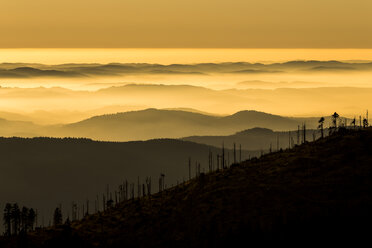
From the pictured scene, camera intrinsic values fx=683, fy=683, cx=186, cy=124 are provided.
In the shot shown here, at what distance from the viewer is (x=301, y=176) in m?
186

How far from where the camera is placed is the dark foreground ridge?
15538 cm

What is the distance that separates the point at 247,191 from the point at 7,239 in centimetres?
6285

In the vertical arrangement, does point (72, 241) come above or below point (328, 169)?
below

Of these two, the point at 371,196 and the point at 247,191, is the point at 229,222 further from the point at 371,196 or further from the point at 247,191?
the point at 371,196

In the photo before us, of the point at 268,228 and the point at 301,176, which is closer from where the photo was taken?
the point at 268,228

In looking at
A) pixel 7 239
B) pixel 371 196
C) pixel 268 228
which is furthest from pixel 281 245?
pixel 7 239

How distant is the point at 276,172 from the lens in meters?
192

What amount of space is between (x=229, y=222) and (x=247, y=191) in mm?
18249

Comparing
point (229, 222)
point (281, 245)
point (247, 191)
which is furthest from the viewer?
point (247, 191)

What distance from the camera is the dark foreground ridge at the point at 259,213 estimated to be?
15538 centimetres

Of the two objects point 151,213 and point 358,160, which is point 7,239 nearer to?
point 151,213

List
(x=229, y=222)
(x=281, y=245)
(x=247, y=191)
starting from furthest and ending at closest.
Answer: (x=247, y=191) < (x=229, y=222) < (x=281, y=245)

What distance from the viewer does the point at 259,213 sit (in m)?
167

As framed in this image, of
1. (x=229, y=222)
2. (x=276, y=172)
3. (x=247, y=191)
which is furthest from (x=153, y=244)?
(x=276, y=172)
